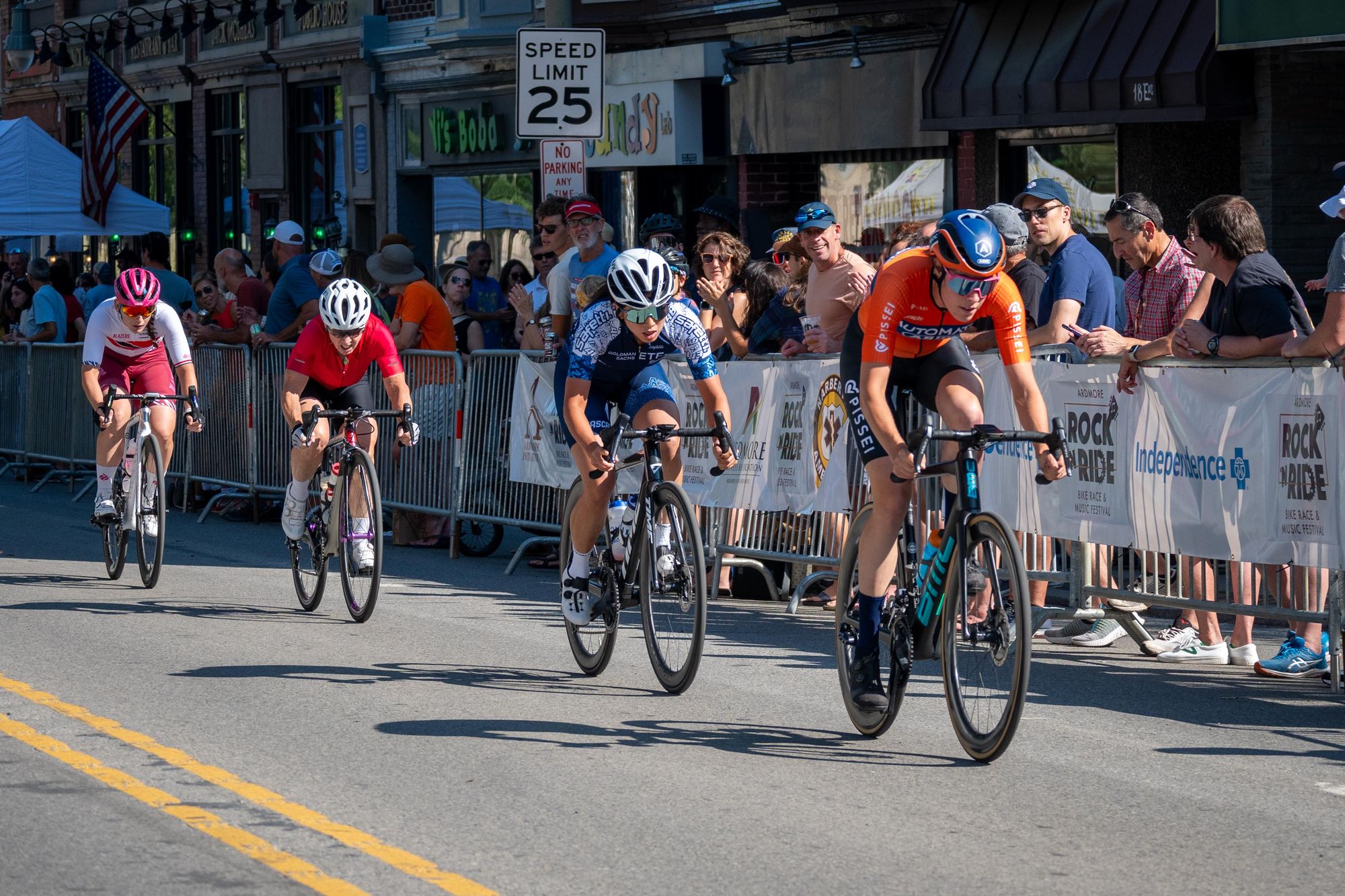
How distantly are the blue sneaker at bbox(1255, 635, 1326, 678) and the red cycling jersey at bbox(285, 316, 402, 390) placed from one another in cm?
494

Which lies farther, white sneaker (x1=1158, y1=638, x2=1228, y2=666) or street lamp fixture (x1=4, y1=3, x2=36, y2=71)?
street lamp fixture (x1=4, y1=3, x2=36, y2=71)

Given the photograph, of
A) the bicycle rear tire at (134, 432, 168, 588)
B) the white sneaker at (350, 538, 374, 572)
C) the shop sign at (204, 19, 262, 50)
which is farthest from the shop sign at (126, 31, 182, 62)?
the white sneaker at (350, 538, 374, 572)

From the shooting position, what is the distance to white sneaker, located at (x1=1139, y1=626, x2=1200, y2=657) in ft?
32.0

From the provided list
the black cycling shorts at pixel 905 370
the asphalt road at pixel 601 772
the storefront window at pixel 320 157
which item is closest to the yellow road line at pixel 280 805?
the asphalt road at pixel 601 772

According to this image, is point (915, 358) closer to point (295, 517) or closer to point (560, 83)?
point (295, 517)

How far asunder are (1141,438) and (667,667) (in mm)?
2580

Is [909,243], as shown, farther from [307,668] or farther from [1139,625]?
[307,668]

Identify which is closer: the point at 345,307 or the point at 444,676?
the point at 444,676

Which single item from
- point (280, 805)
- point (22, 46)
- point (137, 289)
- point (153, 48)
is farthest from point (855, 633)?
point (153, 48)

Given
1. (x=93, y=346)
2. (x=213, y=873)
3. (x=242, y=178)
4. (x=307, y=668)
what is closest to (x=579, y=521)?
(x=307, y=668)

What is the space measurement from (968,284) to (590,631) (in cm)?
279

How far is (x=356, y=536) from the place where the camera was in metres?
10.7

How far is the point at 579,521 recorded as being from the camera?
29.0ft

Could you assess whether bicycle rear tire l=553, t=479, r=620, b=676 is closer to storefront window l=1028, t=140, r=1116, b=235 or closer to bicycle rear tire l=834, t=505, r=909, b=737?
bicycle rear tire l=834, t=505, r=909, b=737
